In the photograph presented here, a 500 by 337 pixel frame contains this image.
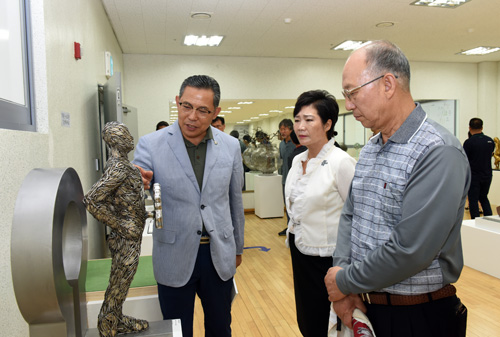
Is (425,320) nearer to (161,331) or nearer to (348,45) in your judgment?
(161,331)

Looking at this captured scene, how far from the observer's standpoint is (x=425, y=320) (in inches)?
45.9

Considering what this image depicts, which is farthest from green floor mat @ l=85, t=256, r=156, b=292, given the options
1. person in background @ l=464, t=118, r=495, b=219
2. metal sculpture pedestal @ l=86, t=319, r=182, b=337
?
person in background @ l=464, t=118, r=495, b=219

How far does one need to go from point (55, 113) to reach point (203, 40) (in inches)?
205

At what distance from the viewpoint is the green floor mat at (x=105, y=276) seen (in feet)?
6.30

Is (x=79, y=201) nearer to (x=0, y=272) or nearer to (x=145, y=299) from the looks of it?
(x=0, y=272)

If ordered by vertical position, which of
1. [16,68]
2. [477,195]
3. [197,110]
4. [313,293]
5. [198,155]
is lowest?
[477,195]

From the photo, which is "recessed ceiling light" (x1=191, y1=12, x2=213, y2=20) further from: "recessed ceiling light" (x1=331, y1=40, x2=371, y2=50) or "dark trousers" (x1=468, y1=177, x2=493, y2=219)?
"dark trousers" (x1=468, y1=177, x2=493, y2=219)

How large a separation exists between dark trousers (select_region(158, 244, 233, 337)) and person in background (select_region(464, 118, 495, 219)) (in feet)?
19.0

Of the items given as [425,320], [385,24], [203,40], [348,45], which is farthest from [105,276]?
[348,45]

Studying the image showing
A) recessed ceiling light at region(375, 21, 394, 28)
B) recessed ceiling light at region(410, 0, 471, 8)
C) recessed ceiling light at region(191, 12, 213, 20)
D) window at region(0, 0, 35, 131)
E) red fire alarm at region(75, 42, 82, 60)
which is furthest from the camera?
recessed ceiling light at region(375, 21, 394, 28)

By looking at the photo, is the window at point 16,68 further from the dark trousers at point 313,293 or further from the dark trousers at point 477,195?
the dark trousers at point 477,195

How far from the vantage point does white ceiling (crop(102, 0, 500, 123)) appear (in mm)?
5176

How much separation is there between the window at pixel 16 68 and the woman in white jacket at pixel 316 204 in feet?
4.38

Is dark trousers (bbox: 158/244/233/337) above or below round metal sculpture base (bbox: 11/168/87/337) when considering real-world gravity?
below
